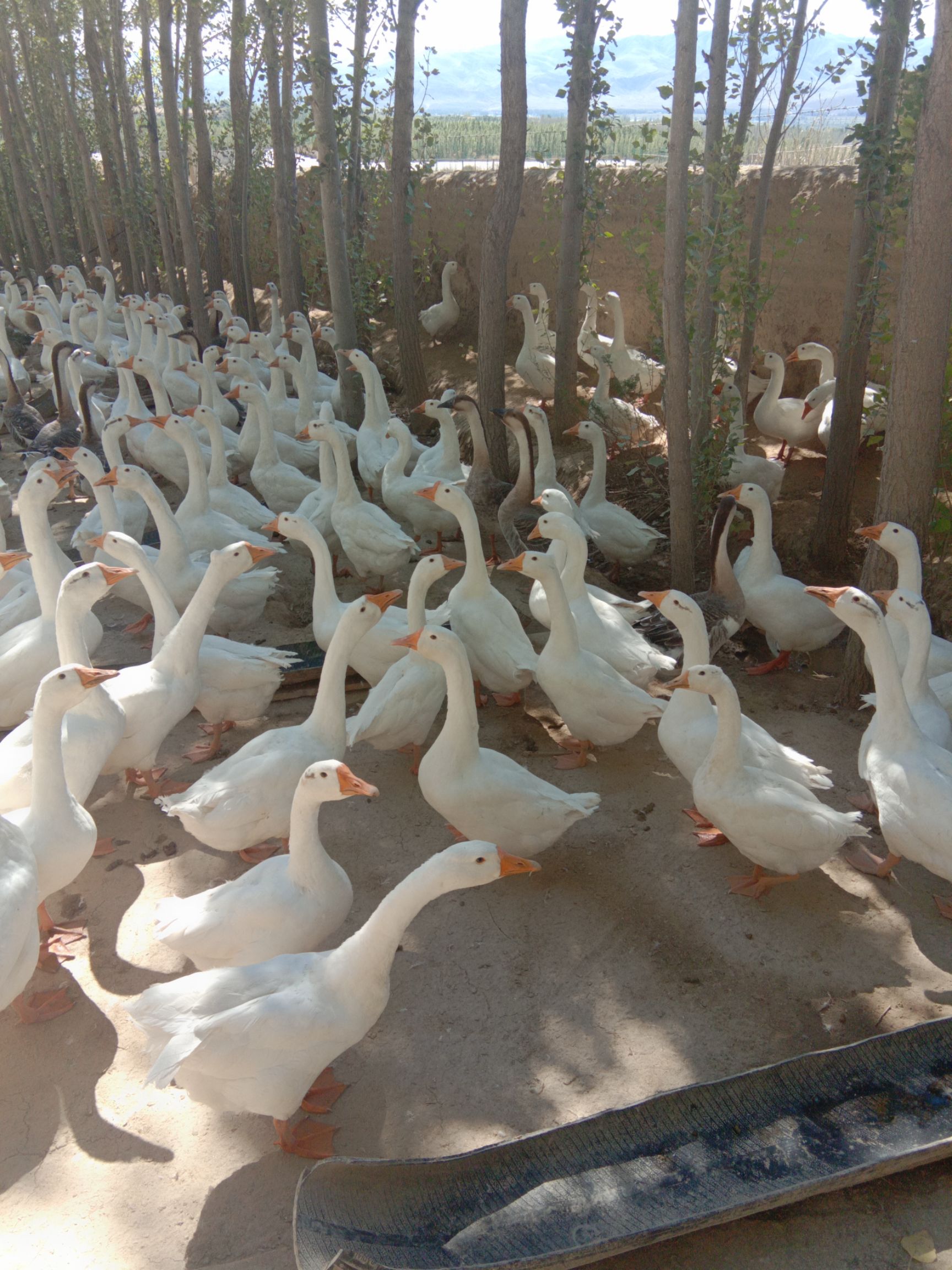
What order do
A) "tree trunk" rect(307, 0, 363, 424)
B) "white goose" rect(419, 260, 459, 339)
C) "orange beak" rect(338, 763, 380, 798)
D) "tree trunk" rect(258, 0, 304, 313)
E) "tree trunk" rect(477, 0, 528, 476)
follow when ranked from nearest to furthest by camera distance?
"orange beak" rect(338, 763, 380, 798), "tree trunk" rect(477, 0, 528, 476), "tree trunk" rect(307, 0, 363, 424), "tree trunk" rect(258, 0, 304, 313), "white goose" rect(419, 260, 459, 339)

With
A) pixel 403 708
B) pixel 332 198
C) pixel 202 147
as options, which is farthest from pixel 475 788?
pixel 202 147

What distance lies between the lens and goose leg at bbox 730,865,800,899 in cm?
440

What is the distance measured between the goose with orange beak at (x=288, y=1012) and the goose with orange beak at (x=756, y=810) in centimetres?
141

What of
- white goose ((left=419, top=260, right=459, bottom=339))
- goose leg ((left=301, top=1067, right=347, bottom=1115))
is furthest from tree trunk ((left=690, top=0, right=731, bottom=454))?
white goose ((left=419, top=260, right=459, bottom=339))

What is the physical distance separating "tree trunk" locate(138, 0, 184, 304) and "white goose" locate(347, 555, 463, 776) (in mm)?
12205

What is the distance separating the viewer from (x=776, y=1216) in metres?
2.96

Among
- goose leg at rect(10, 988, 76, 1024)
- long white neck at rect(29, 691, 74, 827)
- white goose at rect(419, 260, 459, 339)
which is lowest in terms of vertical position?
goose leg at rect(10, 988, 76, 1024)

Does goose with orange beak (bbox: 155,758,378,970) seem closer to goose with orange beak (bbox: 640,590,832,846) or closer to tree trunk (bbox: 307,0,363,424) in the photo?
goose with orange beak (bbox: 640,590,832,846)

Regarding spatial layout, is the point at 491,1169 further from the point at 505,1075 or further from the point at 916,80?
the point at 916,80

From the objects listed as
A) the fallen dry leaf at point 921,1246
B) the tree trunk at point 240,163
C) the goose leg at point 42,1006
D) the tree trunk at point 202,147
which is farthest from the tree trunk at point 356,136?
the fallen dry leaf at point 921,1246

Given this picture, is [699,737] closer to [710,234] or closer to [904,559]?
[904,559]

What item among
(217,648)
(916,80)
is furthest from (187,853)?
(916,80)

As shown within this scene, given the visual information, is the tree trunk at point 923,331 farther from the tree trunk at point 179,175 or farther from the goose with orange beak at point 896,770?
the tree trunk at point 179,175

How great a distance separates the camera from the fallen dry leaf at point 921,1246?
9.09 ft
